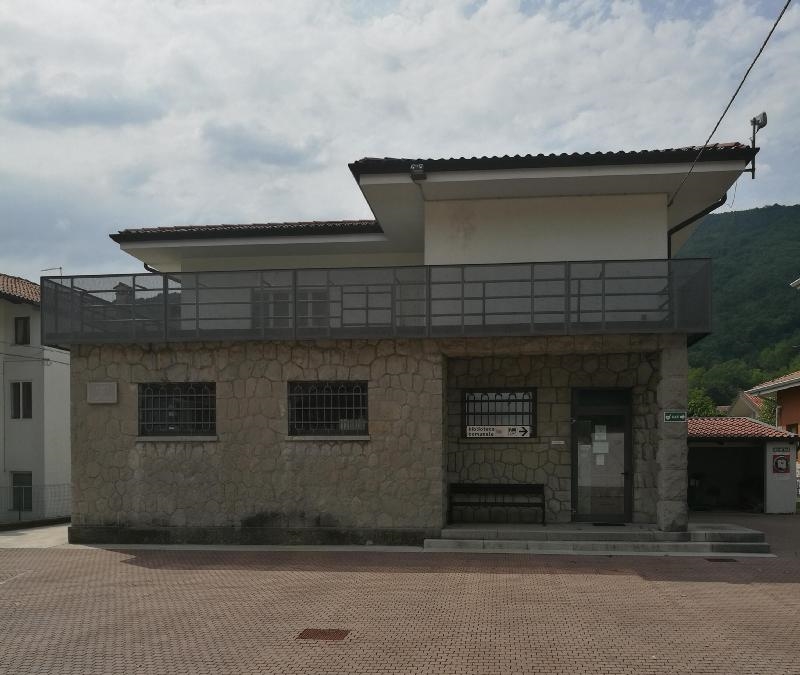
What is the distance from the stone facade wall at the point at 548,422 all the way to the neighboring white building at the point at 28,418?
67.0 feet

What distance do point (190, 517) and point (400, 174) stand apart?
25.4 ft

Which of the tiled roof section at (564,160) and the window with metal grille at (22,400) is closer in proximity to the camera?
the tiled roof section at (564,160)

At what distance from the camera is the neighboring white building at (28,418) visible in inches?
1221

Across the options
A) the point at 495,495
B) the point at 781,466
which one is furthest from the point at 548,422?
the point at 781,466

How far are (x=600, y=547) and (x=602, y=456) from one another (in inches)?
97.7

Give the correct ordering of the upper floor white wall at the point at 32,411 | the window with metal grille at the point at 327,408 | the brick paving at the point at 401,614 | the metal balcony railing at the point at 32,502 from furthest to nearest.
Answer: the upper floor white wall at the point at 32,411
the metal balcony railing at the point at 32,502
the window with metal grille at the point at 327,408
the brick paving at the point at 401,614

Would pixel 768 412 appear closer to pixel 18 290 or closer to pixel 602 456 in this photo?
pixel 602 456

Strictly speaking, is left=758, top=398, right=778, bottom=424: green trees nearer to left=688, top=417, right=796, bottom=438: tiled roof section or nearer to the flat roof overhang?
left=688, top=417, right=796, bottom=438: tiled roof section

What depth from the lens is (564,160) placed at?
14719mm

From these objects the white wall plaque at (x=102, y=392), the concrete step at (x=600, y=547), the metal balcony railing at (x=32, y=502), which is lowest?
the metal balcony railing at (x=32, y=502)

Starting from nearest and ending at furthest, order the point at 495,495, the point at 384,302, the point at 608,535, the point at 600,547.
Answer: the point at 600,547
the point at 608,535
the point at 384,302
the point at 495,495

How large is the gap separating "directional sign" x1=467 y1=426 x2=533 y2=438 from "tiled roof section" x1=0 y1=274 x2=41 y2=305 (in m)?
20.7

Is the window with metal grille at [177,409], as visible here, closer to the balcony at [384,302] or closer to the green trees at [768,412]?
the balcony at [384,302]

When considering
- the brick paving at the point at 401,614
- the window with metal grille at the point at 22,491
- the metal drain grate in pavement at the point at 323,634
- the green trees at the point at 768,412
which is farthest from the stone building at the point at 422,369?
the green trees at the point at 768,412
